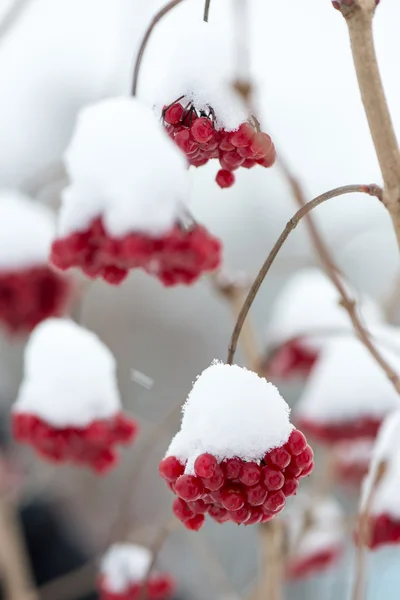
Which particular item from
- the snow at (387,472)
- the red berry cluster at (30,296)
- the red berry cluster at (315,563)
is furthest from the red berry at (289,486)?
the red berry cluster at (315,563)

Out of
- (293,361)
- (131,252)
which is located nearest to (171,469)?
(131,252)

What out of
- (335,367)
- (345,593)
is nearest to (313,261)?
(335,367)

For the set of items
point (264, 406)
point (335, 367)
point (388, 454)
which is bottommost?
point (335, 367)

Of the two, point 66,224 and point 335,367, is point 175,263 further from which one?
point 335,367

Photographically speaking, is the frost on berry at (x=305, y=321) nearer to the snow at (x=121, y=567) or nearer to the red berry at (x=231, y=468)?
the snow at (x=121, y=567)

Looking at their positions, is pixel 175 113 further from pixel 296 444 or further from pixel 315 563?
pixel 315 563

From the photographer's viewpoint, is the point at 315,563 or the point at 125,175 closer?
the point at 125,175
